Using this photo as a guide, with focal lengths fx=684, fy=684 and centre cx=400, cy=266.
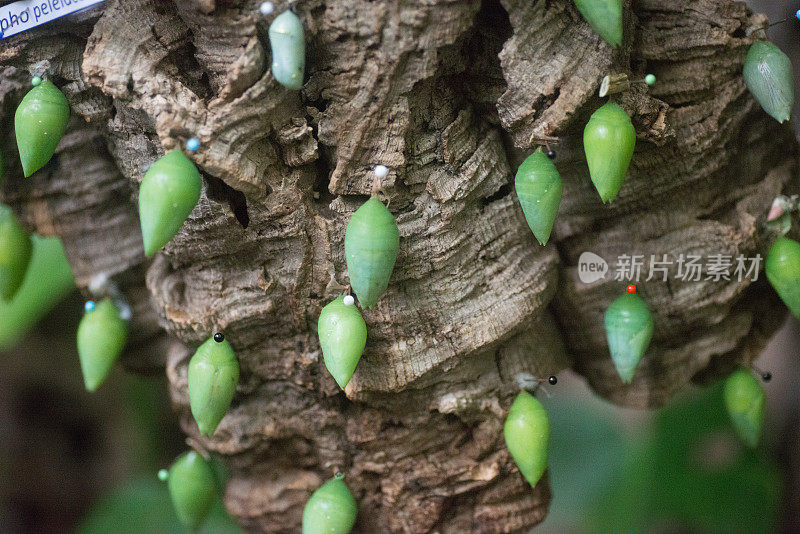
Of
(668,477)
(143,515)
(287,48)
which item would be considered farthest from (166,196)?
(668,477)

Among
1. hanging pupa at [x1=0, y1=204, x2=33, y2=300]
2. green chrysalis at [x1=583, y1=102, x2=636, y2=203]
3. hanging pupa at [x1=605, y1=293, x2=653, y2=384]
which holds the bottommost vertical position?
hanging pupa at [x1=605, y1=293, x2=653, y2=384]

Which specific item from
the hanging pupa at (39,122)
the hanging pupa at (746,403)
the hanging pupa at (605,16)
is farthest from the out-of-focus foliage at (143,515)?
the hanging pupa at (605,16)

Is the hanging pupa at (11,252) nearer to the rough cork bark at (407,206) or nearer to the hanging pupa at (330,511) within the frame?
the rough cork bark at (407,206)

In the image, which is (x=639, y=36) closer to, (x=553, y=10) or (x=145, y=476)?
(x=553, y=10)

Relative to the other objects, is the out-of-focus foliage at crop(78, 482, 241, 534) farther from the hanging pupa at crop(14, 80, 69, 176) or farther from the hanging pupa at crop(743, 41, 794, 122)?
the hanging pupa at crop(743, 41, 794, 122)

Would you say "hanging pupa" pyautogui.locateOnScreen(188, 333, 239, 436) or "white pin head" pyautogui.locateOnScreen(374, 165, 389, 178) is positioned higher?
"white pin head" pyautogui.locateOnScreen(374, 165, 389, 178)

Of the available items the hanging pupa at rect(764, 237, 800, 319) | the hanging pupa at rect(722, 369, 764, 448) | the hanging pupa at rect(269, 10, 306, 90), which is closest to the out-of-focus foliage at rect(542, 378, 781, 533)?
the hanging pupa at rect(722, 369, 764, 448)
